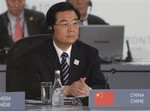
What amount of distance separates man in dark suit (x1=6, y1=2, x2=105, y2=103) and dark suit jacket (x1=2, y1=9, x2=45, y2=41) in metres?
2.78

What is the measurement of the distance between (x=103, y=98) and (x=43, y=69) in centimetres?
88

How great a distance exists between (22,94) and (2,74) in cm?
222

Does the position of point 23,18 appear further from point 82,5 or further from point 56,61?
point 56,61

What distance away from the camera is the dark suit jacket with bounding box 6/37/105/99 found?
147 inches

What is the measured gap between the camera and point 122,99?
3020 millimetres

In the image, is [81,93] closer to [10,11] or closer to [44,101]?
[44,101]

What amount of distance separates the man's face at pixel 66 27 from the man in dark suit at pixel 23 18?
286 cm

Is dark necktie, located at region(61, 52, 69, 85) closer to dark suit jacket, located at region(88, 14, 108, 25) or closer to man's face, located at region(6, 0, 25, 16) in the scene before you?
dark suit jacket, located at region(88, 14, 108, 25)

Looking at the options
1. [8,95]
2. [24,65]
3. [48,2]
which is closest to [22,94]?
[8,95]

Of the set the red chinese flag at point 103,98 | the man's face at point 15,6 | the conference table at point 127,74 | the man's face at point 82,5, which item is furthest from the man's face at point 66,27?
the man's face at point 15,6

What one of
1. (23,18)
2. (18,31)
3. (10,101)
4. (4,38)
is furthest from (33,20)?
(10,101)

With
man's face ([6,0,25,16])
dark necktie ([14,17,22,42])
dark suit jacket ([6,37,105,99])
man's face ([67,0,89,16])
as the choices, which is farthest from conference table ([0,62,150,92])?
man's face ([6,0,25,16])

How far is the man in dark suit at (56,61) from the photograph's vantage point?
3.76 metres

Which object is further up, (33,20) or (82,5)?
(82,5)
